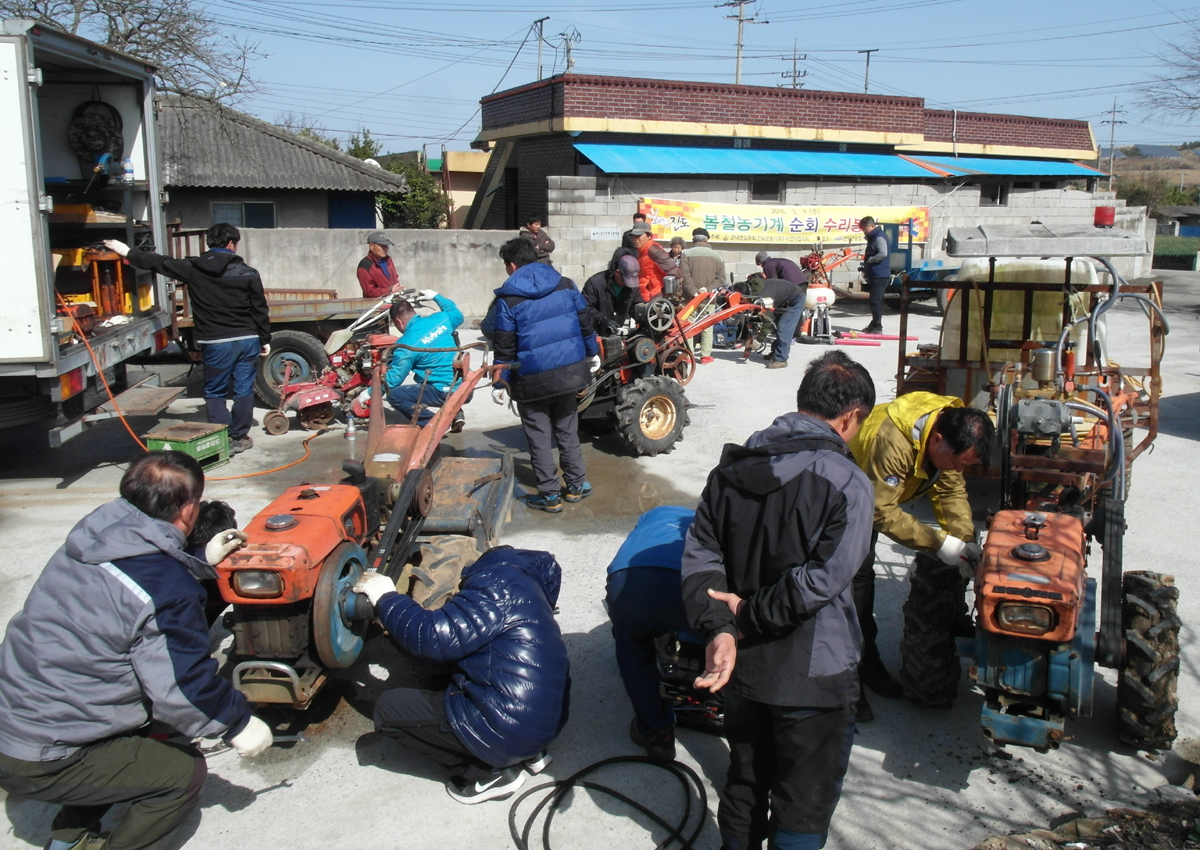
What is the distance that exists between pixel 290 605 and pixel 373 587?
0.30m

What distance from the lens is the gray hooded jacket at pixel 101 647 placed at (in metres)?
2.69

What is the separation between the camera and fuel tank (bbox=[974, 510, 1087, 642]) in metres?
2.96

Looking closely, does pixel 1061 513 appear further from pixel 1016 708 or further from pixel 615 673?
pixel 615 673

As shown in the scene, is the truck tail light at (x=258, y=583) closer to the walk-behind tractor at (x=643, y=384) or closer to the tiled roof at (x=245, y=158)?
the walk-behind tractor at (x=643, y=384)

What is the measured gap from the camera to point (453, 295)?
573 inches

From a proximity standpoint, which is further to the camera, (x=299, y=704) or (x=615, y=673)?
(x=615, y=673)

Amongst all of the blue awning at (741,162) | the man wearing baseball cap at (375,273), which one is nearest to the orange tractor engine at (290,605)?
the man wearing baseball cap at (375,273)

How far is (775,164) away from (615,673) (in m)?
14.9

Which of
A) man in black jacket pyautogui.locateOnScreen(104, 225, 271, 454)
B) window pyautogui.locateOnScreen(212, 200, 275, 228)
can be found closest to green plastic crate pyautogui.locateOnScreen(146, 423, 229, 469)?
man in black jacket pyautogui.locateOnScreen(104, 225, 271, 454)

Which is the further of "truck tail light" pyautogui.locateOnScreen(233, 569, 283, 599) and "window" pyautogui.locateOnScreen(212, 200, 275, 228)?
"window" pyautogui.locateOnScreen(212, 200, 275, 228)

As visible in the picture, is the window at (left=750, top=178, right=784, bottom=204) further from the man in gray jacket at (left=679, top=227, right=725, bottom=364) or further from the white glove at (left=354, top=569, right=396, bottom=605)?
the white glove at (left=354, top=569, right=396, bottom=605)

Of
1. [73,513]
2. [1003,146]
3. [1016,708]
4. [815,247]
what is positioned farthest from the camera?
[1003,146]

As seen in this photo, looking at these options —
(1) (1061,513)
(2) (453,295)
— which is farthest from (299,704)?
(2) (453,295)

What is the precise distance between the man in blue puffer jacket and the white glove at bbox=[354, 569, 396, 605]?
2.77 meters
